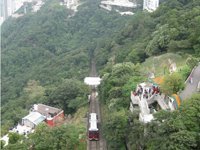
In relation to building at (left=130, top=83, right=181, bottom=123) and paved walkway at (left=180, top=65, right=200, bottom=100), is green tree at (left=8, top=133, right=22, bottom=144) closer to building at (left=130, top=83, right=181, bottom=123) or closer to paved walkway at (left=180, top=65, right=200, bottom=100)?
building at (left=130, top=83, right=181, bottom=123)

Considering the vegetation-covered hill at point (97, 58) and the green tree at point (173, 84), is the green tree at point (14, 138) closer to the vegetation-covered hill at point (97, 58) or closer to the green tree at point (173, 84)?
the vegetation-covered hill at point (97, 58)

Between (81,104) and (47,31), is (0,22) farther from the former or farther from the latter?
(81,104)

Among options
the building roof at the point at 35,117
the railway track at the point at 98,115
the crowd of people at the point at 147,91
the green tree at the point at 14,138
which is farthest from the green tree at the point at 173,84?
the building roof at the point at 35,117

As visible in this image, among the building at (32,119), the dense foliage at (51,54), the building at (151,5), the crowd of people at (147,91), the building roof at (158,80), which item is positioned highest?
the building at (151,5)

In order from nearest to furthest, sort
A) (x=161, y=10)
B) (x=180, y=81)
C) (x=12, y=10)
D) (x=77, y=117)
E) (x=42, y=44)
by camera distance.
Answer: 1. (x=180, y=81)
2. (x=77, y=117)
3. (x=161, y=10)
4. (x=42, y=44)
5. (x=12, y=10)

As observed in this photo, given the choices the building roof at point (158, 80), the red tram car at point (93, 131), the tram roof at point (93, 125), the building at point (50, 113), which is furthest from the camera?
the building at point (50, 113)

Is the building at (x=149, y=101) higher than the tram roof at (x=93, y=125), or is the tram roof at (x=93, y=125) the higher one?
the building at (x=149, y=101)

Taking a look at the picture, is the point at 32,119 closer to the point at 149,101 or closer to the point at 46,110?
the point at 46,110

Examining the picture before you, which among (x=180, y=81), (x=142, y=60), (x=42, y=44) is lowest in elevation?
(x=180, y=81)

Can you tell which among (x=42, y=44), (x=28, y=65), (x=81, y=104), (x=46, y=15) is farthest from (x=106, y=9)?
(x=81, y=104)
